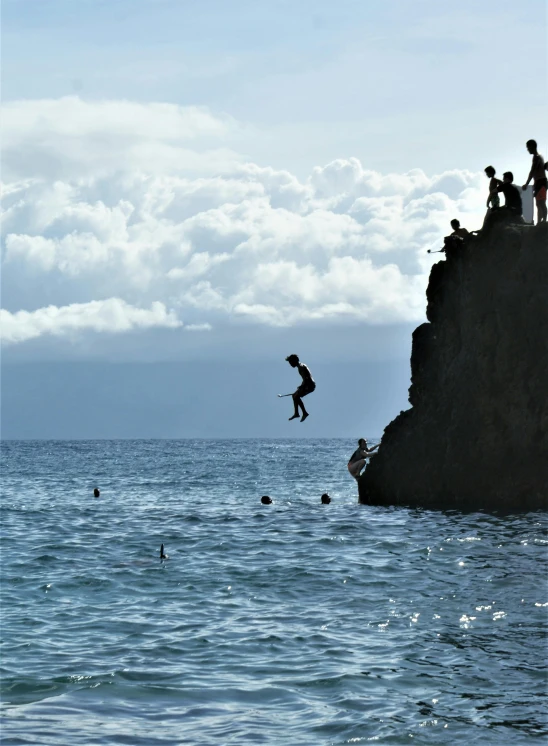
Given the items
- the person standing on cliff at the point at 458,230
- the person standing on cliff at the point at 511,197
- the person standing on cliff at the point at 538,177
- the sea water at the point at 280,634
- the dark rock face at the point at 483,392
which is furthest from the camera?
the person standing on cliff at the point at 458,230

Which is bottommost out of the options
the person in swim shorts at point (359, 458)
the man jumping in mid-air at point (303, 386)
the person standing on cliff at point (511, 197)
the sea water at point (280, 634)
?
the sea water at point (280, 634)

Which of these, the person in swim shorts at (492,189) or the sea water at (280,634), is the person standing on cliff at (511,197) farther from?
the sea water at (280,634)

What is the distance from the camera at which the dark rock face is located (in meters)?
31.5

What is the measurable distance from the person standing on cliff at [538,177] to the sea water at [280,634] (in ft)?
32.6

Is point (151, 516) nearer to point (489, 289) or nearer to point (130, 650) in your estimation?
point (489, 289)

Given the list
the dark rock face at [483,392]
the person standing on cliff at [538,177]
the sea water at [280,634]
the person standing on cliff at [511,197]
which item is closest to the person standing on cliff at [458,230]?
the dark rock face at [483,392]

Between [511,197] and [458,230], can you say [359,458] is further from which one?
[511,197]

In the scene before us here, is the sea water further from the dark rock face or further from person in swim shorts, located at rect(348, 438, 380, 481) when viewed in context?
person in swim shorts, located at rect(348, 438, 380, 481)

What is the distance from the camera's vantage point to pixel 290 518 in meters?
32.4

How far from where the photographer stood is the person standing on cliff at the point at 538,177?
28391 mm

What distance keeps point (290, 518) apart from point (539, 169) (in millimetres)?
13500


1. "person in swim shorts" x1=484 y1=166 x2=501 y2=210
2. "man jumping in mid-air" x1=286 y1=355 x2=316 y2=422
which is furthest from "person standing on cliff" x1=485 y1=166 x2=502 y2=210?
"man jumping in mid-air" x1=286 y1=355 x2=316 y2=422

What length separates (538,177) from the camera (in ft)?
95.9

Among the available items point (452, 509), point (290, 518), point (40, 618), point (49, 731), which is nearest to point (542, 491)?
point (452, 509)
